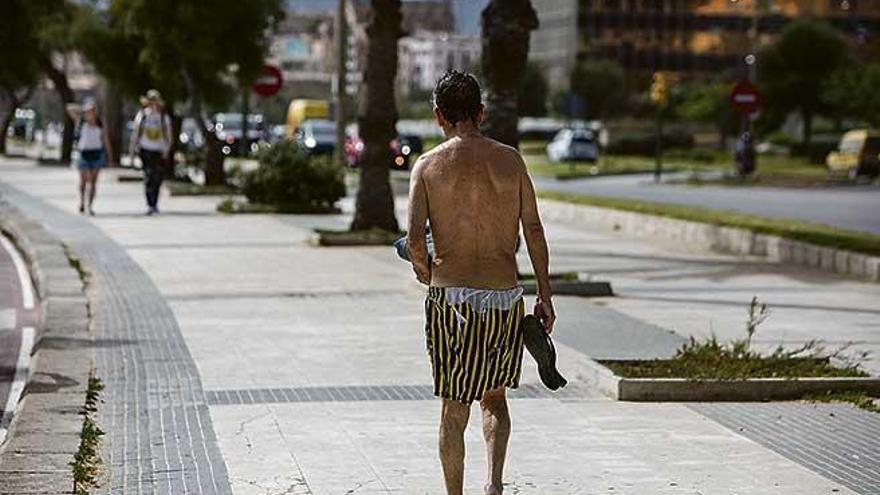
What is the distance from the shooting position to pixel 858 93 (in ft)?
263

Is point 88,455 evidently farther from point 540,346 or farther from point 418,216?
point 540,346

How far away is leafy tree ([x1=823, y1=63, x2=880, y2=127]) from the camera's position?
77938mm

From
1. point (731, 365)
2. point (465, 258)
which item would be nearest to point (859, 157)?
point (731, 365)

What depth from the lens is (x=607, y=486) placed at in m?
8.39

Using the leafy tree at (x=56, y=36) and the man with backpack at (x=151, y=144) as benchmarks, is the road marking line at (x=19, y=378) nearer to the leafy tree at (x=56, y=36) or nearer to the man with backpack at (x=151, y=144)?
the man with backpack at (x=151, y=144)

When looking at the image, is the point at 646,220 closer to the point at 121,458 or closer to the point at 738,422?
the point at 738,422

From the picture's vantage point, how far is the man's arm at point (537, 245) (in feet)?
25.0

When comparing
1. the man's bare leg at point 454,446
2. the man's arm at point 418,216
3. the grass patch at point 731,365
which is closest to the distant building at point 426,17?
the grass patch at point 731,365

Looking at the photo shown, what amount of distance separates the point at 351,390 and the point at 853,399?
2.73m

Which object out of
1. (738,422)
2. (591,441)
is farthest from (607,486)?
(738,422)

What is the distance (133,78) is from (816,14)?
342 feet

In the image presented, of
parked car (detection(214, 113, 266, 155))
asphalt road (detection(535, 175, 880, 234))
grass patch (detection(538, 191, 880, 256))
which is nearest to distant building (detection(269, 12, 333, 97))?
parked car (detection(214, 113, 266, 155))

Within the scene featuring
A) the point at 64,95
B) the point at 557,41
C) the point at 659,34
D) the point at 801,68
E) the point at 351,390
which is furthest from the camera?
the point at 557,41

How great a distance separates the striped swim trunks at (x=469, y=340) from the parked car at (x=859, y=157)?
2199 inches
